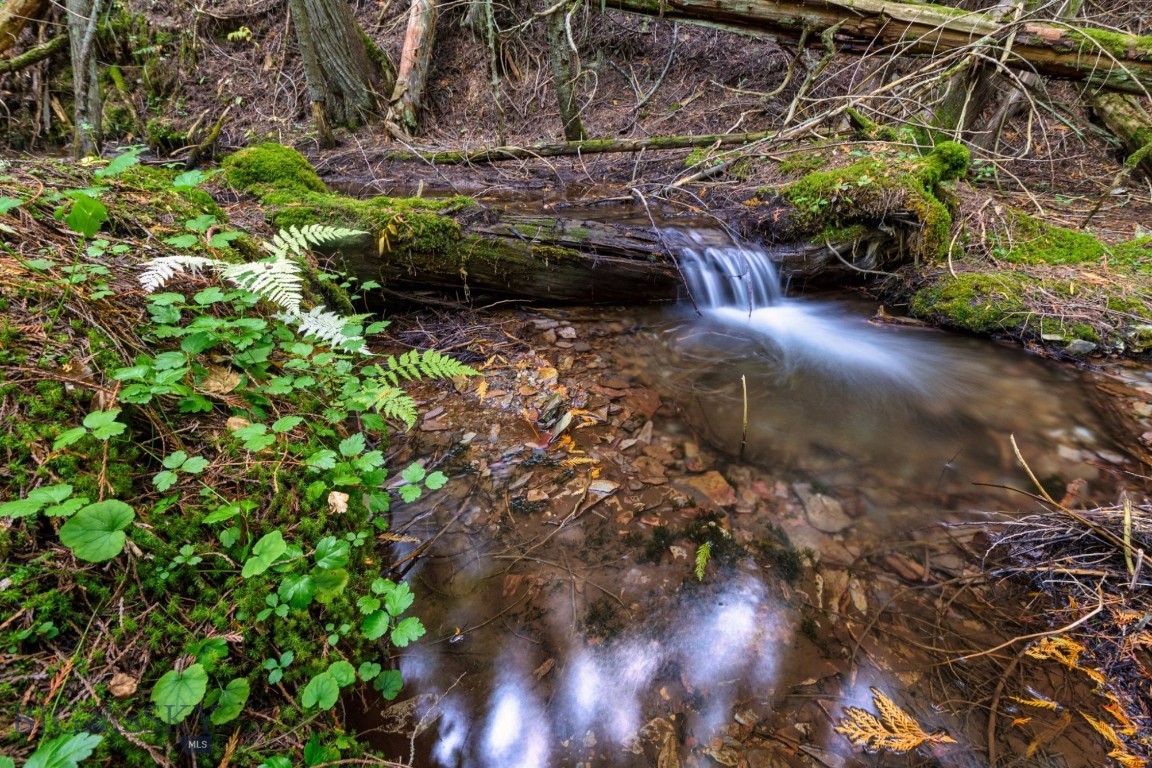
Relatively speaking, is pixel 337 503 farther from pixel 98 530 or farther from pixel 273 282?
pixel 273 282

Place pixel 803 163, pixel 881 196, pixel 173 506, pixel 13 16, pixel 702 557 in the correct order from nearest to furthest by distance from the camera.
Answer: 1. pixel 173 506
2. pixel 702 557
3. pixel 881 196
4. pixel 803 163
5. pixel 13 16

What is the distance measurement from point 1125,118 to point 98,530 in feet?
28.2

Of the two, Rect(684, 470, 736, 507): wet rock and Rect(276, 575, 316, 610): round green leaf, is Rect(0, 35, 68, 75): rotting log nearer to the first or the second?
Rect(276, 575, 316, 610): round green leaf

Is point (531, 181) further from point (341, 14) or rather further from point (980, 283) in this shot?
point (980, 283)

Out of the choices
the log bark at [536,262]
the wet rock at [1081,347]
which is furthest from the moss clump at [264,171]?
the wet rock at [1081,347]

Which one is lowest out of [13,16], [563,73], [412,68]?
[563,73]

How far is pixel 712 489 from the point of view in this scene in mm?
2725

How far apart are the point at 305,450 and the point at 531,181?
19.8ft

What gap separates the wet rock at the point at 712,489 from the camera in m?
2.65

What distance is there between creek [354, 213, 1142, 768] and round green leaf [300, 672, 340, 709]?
1.25 ft

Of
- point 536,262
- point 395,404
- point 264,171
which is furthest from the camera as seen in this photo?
point 264,171

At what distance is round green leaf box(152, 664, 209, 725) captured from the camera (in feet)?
3.65

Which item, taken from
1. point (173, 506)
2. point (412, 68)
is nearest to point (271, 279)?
point (173, 506)

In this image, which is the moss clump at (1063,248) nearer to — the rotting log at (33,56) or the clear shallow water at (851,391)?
the clear shallow water at (851,391)
